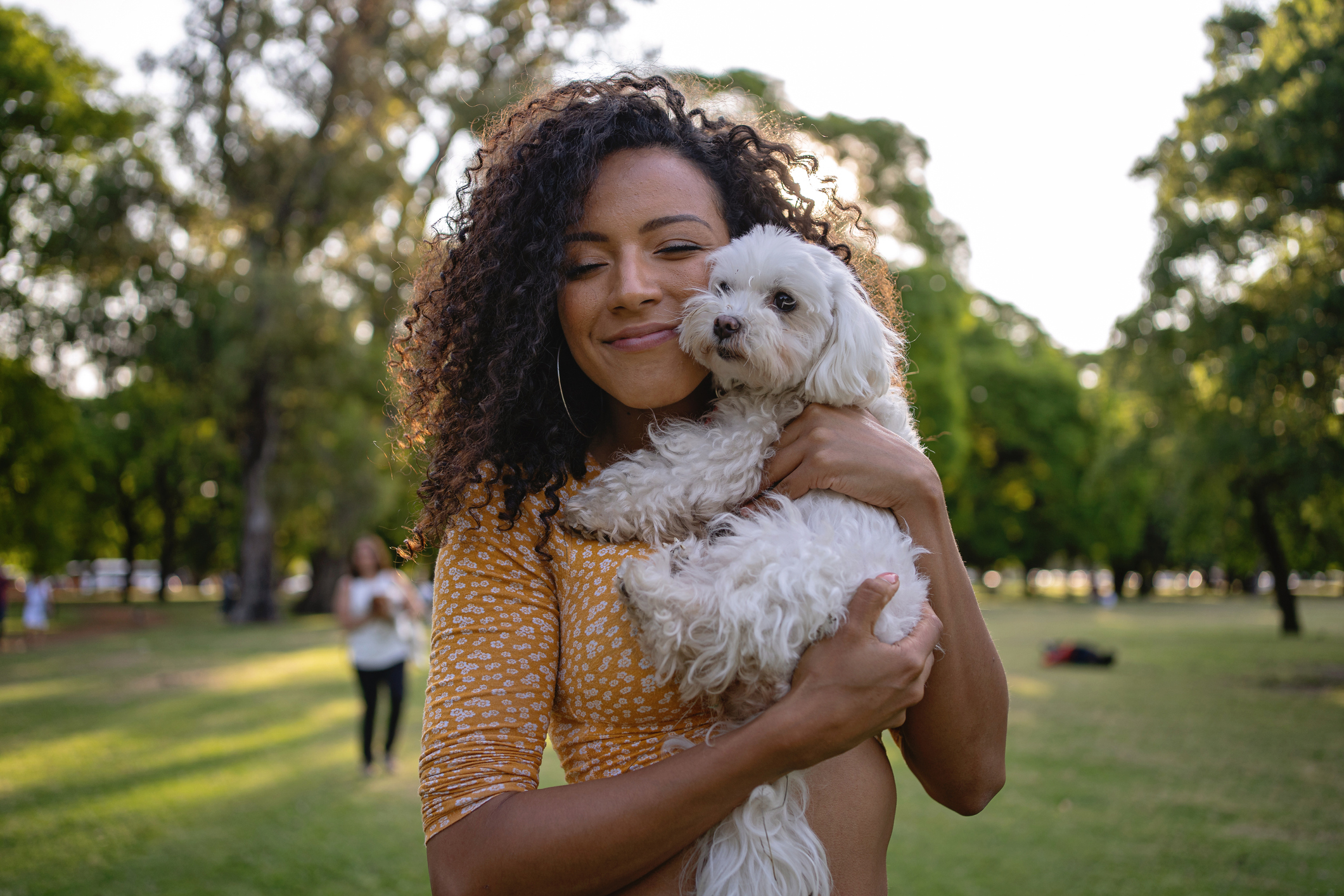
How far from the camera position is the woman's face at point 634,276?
1.96 metres

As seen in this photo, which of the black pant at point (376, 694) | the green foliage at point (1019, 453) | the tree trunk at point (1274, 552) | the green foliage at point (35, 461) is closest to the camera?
the black pant at point (376, 694)

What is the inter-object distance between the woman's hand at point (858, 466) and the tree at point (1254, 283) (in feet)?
46.7

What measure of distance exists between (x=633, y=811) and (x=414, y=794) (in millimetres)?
8168

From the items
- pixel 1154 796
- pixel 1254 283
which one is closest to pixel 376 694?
pixel 1154 796

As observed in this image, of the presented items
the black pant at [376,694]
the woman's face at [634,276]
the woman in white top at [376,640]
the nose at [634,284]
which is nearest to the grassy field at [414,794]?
→ the black pant at [376,694]

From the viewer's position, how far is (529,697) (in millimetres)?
1671

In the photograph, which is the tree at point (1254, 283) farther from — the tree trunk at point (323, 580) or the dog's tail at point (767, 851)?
the tree trunk at point (323, 580)

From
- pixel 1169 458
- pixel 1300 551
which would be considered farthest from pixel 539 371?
pixel 1300 551

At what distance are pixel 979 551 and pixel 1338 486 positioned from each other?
34550mm

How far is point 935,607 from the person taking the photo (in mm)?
1955

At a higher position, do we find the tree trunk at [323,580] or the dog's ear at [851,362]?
the dog's ear at [851,362]

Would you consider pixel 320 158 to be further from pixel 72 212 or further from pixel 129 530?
pixel 129 530

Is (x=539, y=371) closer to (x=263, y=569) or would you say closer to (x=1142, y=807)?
(x=1142, y=807)

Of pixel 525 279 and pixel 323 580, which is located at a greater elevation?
pixel 525 279
